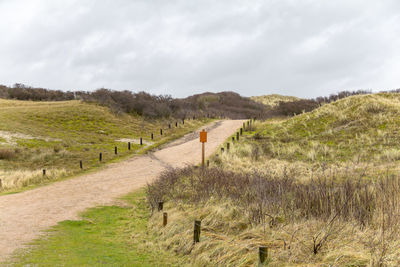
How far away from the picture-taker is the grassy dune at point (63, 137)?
63.4 feet

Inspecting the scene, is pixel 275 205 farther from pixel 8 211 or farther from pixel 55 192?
pixel 55 192

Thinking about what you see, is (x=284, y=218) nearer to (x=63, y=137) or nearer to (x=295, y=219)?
(x=295, y=219)

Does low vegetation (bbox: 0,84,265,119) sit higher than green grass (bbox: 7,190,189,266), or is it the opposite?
low vegetation (bbox: 0,84,265,119)

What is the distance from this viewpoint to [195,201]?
895cm

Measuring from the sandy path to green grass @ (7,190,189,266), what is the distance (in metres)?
0.53

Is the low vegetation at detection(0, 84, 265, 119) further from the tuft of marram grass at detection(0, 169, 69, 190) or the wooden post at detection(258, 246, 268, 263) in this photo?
the wooden post at detection(258, 246, 268, 263)

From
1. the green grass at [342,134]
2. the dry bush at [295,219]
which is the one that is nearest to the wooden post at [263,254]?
the dry bush at [295,219]

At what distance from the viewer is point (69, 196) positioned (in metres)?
13.0

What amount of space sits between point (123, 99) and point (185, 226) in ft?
119

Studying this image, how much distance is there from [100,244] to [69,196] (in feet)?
20.3

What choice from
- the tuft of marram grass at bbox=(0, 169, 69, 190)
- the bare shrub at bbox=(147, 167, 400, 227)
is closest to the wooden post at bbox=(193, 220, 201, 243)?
the bare shrub at bbox=(147, 167, 400, 227)

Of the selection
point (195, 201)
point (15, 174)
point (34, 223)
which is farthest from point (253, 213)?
point (15, 174)

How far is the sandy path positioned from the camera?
28.1 ft

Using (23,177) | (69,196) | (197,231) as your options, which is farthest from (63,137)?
(197,231)
